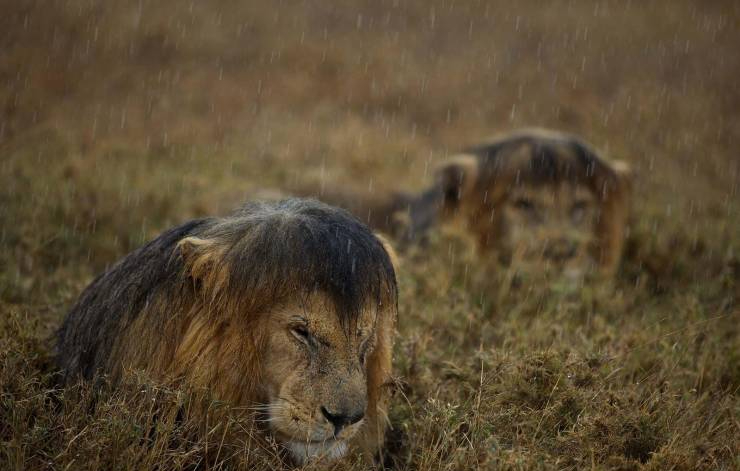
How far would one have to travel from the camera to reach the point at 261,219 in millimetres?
3678

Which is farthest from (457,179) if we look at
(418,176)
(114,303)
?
(114,303)

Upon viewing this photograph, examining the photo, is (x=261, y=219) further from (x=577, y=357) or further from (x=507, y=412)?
(x=577, y=357)

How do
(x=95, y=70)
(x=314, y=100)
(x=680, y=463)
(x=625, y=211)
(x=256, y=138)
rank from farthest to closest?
(x=314, y=100), (x=95, y=70), (x=256, y=138), (x=625, y=211), (x=680, y=463)

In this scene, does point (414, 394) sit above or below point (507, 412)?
below

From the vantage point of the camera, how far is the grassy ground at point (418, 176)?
3.81 m

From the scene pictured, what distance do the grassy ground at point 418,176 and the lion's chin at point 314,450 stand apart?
0.53 feet

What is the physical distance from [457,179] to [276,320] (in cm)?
500

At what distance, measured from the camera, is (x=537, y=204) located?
7.61 metres

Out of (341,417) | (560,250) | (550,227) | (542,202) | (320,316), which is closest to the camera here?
(341,417)

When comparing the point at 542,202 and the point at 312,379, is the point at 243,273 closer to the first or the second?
the point at 312,379

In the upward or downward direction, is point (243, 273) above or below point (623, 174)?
above

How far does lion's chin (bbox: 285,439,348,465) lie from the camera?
11.3ft

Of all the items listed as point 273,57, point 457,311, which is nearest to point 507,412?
point 457,311

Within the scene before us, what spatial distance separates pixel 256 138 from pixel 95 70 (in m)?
3.60
